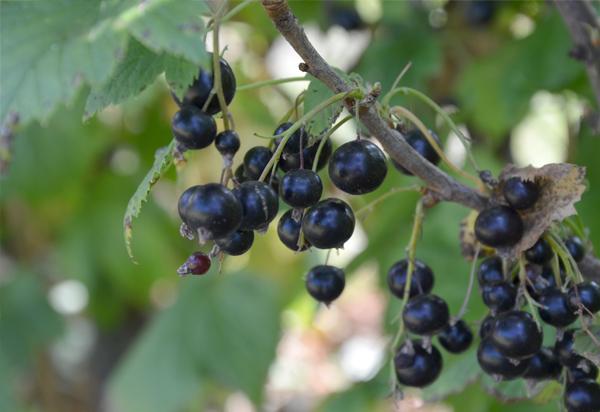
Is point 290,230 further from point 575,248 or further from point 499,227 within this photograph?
point 575,248

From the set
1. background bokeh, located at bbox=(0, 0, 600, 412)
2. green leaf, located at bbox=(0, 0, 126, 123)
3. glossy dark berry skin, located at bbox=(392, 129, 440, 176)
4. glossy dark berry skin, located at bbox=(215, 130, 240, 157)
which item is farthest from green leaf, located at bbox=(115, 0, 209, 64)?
background bokeh, located at bbox=(0, 0, 600, 412)

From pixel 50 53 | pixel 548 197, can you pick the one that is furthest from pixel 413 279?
pixel 50 53

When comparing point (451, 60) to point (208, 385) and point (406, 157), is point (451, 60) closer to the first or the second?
point (208, 385)

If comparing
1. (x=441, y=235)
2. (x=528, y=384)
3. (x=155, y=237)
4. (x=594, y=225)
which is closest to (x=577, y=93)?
(x=594, y=225)

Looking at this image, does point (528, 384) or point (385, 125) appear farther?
point (528, 384)

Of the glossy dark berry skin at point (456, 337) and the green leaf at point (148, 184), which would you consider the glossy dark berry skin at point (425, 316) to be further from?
the green leaf at point (148, 184)

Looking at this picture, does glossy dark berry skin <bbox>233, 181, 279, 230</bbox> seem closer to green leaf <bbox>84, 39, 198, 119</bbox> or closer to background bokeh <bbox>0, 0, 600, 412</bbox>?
green leaf <bbox>84, 39, 198, 119</bbox>

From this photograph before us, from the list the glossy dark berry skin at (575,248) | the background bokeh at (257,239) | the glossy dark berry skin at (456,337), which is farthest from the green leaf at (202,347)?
the glossy dark berry skin at (575,248)
